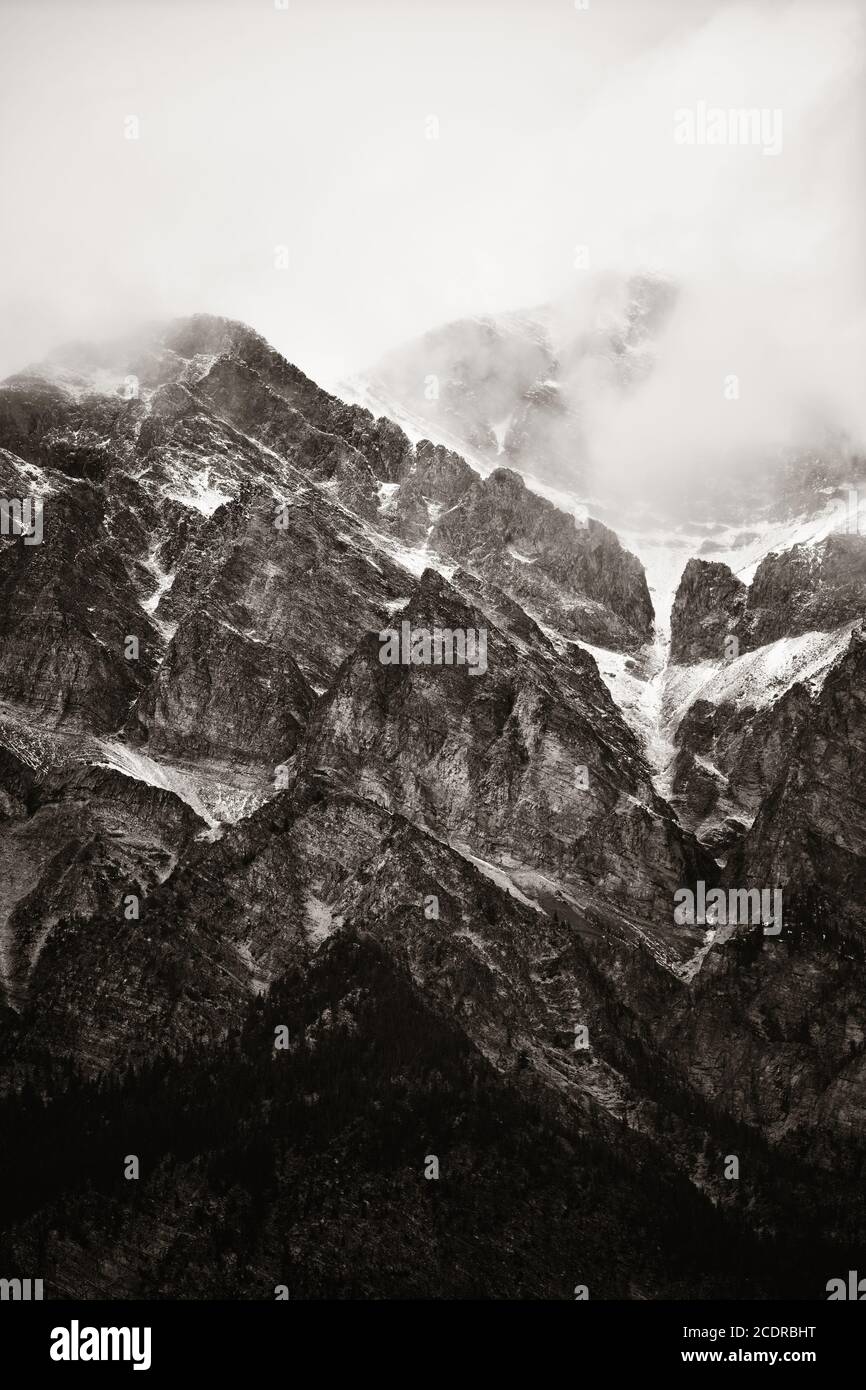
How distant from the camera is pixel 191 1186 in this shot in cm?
Result: 19612
